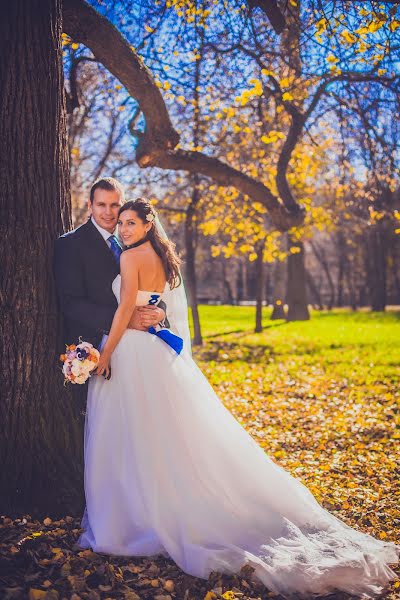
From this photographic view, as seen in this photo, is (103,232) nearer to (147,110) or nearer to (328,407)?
(147,110)

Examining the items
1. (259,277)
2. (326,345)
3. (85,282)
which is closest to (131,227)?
(85,282)

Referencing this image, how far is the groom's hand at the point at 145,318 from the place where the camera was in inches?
172

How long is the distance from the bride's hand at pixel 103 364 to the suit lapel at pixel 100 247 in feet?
2.49

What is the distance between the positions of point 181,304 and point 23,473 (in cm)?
189

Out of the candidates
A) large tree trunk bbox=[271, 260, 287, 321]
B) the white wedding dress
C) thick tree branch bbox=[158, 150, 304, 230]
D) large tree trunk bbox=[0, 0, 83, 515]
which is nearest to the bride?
the white wedding dress

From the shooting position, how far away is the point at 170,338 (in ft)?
14.4

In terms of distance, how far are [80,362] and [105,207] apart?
1372 mm

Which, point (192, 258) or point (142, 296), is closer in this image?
point (142, 296)

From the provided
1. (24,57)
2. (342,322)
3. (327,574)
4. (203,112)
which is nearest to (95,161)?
(203,112)

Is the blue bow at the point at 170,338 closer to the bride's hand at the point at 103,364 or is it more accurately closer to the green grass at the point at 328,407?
the bride's hand at the point at 103,364

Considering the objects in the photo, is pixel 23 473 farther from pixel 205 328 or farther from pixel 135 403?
pixel 205 328

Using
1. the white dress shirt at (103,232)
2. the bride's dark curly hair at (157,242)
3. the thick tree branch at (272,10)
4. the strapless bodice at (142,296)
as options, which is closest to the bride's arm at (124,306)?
the strapless bodice at (142,296)

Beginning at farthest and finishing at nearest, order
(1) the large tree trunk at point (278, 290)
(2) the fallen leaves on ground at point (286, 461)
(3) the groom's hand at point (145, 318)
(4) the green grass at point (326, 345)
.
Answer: (1) the large tree trunk at point (278, 290), (4) the green grass at point (326, 345), (3) the groom's hand at point (145, 318), (2) the fallen leaves on ground at point (286, 461)

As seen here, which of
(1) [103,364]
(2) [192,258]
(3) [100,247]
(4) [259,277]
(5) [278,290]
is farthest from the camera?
(5) [278,290]
